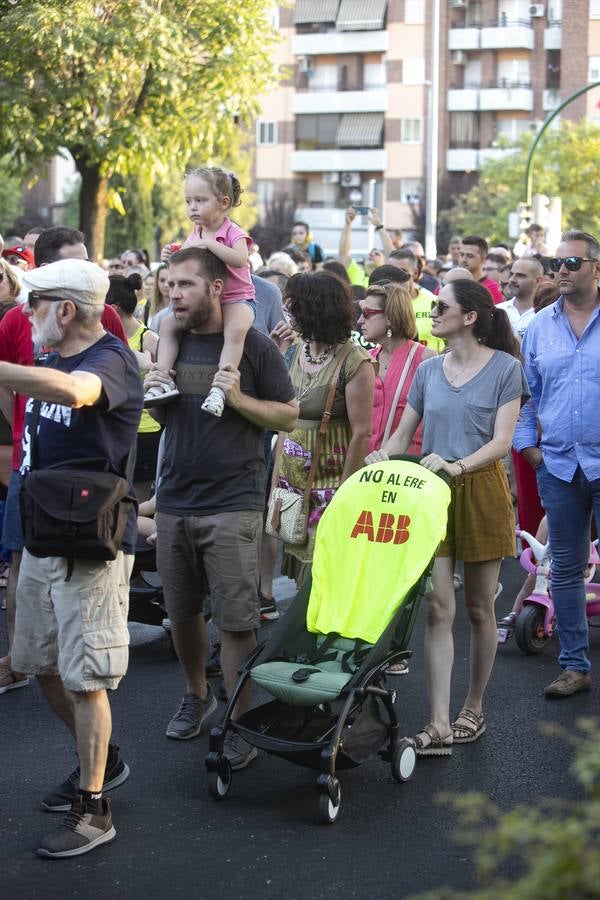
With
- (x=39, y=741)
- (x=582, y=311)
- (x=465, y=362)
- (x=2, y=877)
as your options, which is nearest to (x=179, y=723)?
(x=39, y=741)

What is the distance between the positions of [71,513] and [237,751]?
1.57 m

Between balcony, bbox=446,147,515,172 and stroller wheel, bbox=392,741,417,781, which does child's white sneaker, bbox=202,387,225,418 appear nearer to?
stroller wheel, bbox=392,741,417,781

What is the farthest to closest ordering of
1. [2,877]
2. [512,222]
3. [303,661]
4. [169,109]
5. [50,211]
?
1. [50,211]
2. [512,222]
3. [169,109]
4. [303,661]
5. [2,877]

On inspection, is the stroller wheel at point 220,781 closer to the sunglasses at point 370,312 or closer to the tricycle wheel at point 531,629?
the tricycle wheel at point 531,629

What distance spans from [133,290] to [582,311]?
9.83 ft

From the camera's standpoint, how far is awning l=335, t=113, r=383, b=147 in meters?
72.1

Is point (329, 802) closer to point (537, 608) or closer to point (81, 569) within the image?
point (81, 569)

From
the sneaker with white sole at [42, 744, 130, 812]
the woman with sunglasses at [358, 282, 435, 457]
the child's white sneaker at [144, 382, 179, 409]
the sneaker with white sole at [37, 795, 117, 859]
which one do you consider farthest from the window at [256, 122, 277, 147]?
the sneaker with white sole at [37, 795, 117, 859]

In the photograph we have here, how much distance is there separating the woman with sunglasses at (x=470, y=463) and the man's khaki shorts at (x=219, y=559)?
26.2 inches

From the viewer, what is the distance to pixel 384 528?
5695 mm

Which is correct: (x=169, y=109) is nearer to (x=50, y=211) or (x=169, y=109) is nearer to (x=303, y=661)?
(x=303, y=661)

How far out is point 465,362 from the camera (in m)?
6.21

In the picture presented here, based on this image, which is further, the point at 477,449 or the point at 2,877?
the point at 477,449

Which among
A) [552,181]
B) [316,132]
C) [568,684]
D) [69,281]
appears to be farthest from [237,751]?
[316,132]
